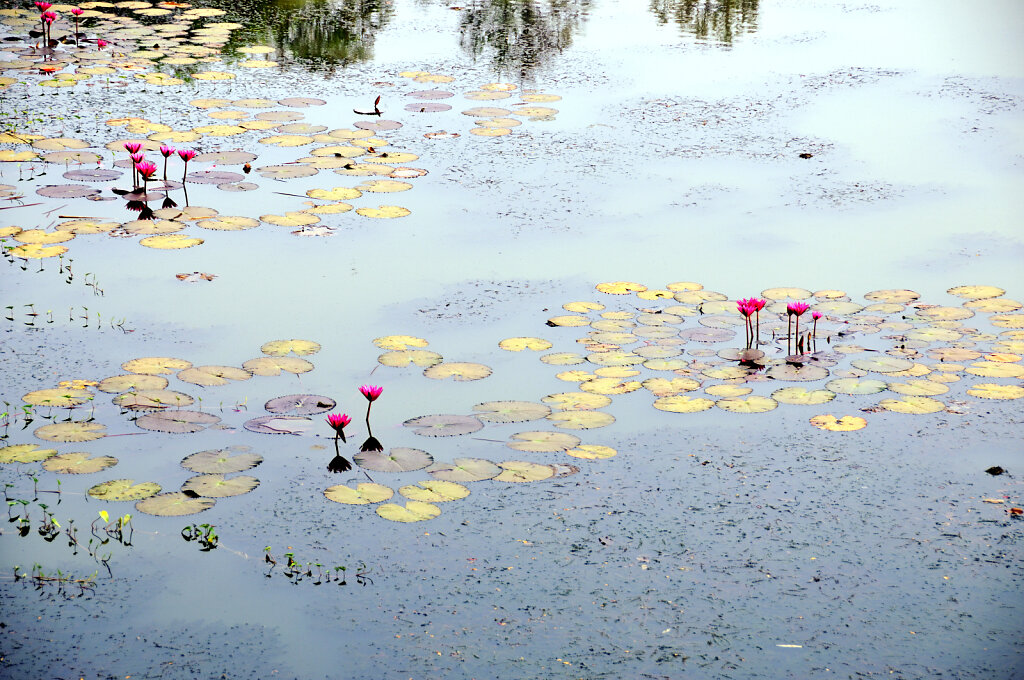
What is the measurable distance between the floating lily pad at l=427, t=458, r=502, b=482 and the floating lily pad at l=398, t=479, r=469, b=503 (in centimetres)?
3

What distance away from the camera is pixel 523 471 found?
3016 millimetres

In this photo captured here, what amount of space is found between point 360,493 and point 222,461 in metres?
0.41

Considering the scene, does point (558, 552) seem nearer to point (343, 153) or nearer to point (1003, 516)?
point (1003, 516)

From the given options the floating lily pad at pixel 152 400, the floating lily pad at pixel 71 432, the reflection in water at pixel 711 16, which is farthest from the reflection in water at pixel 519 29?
the floating lily pad at pixel 71 432

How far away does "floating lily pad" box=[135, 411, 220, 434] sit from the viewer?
3143mm

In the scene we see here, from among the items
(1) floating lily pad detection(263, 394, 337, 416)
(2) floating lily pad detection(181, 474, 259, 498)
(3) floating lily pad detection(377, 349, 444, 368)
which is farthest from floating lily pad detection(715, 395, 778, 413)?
(2) floating lily pad detection(181, 474, 259, 498)

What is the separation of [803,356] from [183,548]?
2.12 metres

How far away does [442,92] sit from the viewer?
6898mm

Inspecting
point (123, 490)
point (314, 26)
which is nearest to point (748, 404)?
point (123, 490)

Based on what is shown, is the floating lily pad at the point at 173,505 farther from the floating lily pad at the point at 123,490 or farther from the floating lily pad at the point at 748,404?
the floating lily pad at the point at 748,404

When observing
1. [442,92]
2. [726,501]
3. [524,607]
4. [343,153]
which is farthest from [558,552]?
[442,92]

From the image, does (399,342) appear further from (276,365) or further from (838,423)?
(838,423)

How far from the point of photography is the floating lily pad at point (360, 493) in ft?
9.33

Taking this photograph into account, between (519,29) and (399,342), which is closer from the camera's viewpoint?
(399,342)
